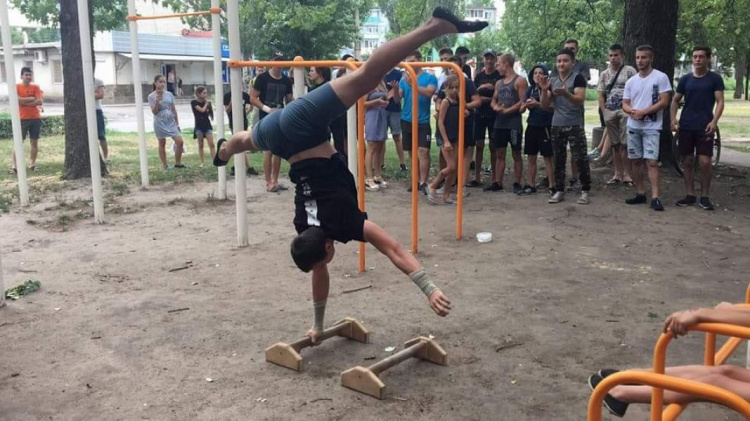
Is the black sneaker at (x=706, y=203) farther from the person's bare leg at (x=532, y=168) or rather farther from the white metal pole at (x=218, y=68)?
the white metal pole at (x=218, y=68)

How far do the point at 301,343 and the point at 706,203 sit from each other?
6.38 metres

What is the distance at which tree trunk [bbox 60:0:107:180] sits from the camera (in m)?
11.2

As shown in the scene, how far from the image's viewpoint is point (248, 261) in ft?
21.6

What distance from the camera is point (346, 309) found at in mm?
5277

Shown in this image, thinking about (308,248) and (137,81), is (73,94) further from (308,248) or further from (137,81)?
(308,248)

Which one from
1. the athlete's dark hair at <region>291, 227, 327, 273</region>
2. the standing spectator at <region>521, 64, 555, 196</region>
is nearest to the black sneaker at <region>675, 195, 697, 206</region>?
the standing spectator at <region>521, 64, 555, 196</region>

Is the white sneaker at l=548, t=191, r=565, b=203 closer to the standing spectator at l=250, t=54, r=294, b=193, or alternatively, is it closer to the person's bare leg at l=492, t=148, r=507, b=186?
the person's bare leg at l=492, t=148, r=507, b=186

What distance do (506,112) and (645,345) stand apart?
550cm

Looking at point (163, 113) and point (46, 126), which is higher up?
point (163, 113)

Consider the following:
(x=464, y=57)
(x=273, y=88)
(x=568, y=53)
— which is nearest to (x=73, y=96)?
(x=273, y=88)

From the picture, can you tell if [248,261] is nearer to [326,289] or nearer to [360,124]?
[360,124]

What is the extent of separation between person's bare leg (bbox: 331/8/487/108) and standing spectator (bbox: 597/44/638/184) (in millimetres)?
6478

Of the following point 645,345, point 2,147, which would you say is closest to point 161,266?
point 645,345

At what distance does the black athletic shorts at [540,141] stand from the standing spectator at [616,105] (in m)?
1.24
